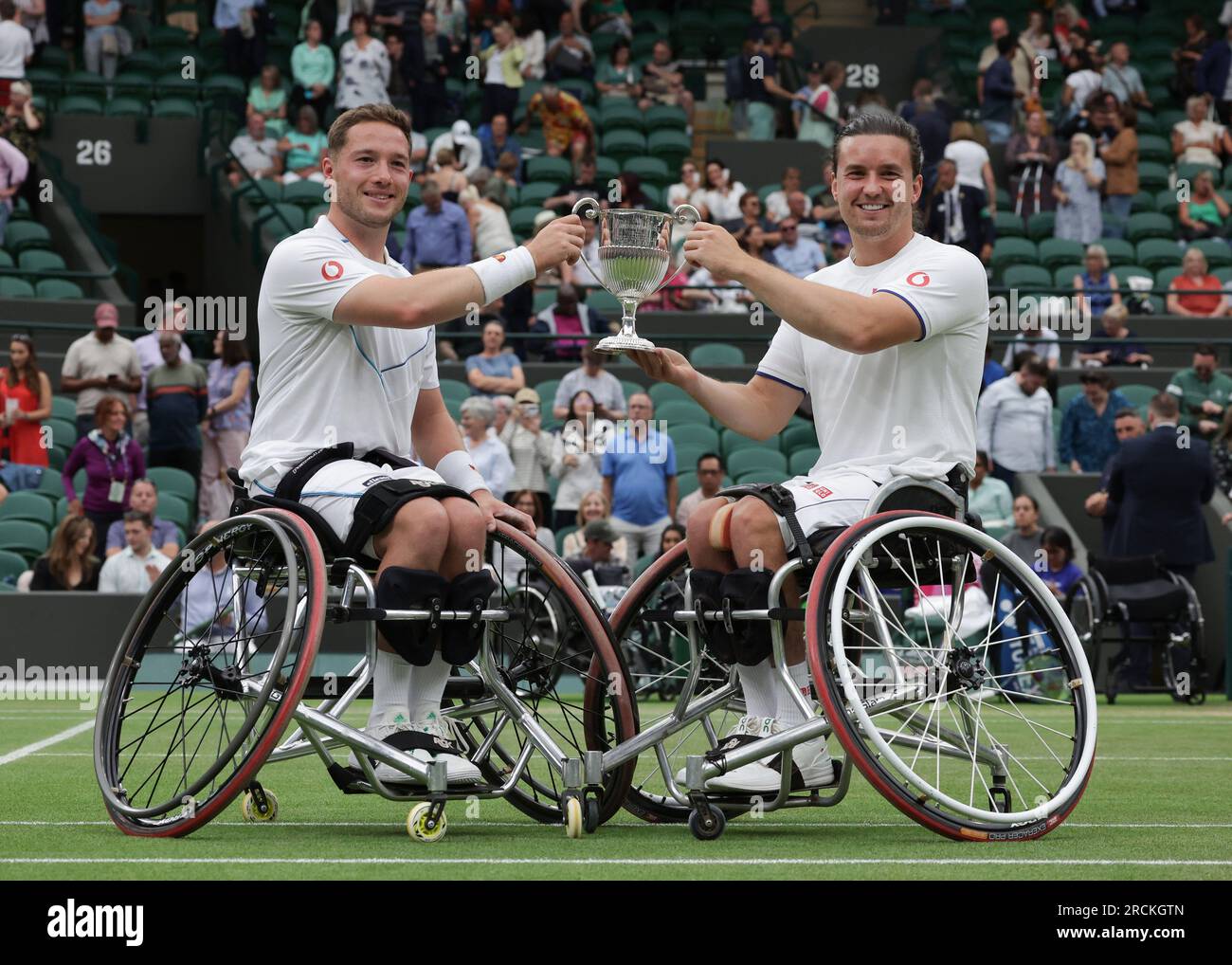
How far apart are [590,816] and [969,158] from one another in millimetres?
13745

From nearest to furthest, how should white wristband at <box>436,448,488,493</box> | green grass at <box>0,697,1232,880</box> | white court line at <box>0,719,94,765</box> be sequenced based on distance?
green grass at <box>0,697,1232,880</box>, white wristband at <box>436,448,488,493</box>, white court line at <box>0,719,94,765</box>

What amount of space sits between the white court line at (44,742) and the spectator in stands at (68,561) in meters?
3.13

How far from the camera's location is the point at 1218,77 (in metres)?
21.2

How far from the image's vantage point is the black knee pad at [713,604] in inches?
192

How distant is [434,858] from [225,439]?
10.0 m

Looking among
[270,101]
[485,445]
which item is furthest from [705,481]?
[270,101]

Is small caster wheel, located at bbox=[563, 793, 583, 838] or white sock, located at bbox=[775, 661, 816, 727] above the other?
white sock, located at bbox=[775, 661, 816, 727]

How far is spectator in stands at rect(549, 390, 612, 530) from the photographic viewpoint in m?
13.3

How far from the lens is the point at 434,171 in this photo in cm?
1694

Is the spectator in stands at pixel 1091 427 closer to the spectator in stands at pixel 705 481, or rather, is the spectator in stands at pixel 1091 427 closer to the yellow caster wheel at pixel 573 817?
the spectator in stands at pixel 705 481

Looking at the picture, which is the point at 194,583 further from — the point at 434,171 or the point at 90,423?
the point at 434,171

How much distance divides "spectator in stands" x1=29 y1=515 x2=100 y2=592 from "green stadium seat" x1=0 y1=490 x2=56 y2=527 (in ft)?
2.20

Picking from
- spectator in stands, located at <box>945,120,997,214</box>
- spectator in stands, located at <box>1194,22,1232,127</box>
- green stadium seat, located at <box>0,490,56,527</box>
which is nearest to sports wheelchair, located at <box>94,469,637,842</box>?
green stadium seat, located at <box>0,490,56,527</box>

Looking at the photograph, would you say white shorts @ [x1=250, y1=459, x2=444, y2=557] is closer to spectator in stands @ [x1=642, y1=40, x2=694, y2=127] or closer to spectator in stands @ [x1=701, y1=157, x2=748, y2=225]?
spectator in stands @ [x1=701, y1=157, x2=748, y2=225]
